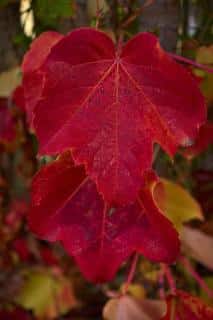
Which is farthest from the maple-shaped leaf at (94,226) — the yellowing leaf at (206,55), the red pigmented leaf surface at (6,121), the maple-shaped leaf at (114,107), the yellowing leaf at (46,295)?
the yellowing leaf at (46,295)

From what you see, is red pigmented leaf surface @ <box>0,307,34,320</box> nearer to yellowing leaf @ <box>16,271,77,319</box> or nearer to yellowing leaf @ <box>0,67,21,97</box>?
yellowing leaf @ <box>16,271,77,319</box>

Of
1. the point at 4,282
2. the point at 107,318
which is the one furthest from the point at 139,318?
the point at 4,282

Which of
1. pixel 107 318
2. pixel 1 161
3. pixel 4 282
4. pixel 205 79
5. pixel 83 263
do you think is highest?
pixel 205 79

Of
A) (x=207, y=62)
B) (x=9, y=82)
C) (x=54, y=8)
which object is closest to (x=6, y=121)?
(x=9, y=82)

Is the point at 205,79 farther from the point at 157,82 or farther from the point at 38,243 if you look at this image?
the point at 38,243

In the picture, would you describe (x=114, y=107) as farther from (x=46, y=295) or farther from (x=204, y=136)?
(x=46, y=295)

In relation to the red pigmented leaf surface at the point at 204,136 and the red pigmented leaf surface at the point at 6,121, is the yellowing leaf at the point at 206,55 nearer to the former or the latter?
the red pigmented leaf surface at the point at 204,136
